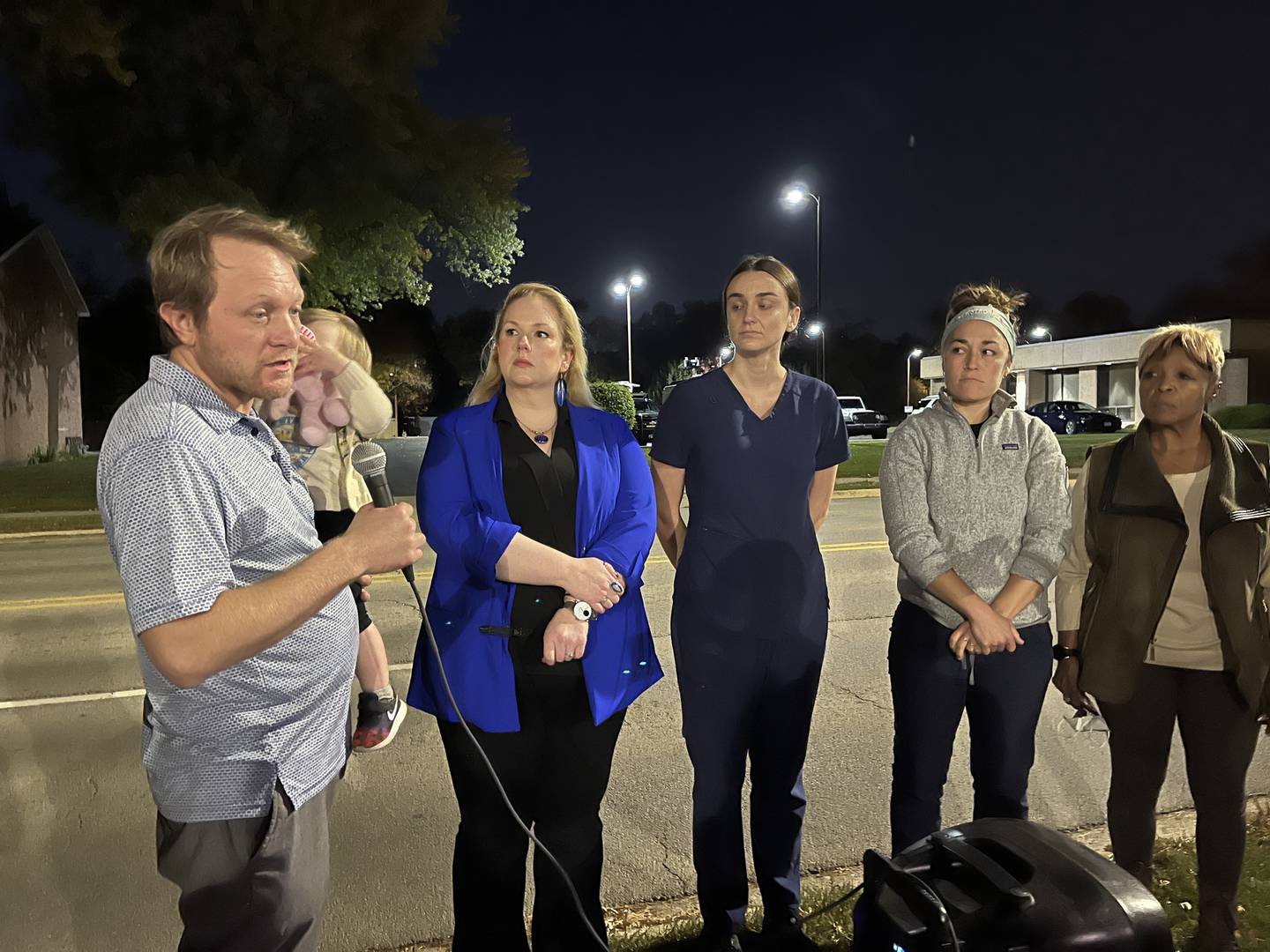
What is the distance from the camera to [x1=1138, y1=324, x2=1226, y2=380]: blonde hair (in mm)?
2988

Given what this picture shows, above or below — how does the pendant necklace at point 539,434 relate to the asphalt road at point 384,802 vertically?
above

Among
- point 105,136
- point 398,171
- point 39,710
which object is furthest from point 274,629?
point 105,136

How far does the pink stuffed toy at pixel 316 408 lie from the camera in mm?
2898

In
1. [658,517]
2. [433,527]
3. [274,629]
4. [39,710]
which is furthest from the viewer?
[39,710]

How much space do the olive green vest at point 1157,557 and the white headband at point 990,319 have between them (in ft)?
1.69

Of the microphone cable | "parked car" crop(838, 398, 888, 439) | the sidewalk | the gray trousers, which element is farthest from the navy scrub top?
"parked car" crop(838, 398, 888, 439)

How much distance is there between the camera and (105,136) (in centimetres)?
2095

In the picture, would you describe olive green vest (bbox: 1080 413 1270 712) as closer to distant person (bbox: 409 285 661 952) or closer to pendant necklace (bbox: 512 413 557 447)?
distant person (bbox: 409 285 661 952)

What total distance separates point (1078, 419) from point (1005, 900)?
43.0 metres

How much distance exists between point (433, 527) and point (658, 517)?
1.01 metres

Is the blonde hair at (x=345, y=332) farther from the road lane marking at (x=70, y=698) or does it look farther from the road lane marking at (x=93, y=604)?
the road lane marking at (x=70, y=698)

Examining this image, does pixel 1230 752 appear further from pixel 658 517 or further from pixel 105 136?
pixel 105 136

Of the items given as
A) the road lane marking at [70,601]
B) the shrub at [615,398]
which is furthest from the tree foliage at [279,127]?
the road lane marking at [70,601]

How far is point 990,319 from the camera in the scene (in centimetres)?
312
